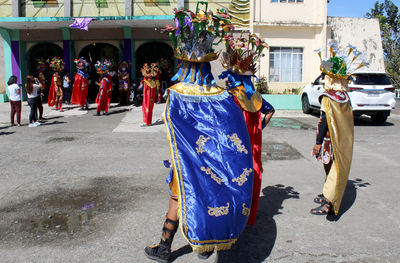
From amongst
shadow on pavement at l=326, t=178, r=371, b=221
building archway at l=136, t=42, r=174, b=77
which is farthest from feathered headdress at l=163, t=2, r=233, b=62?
building archway at l=136, t=42, r=174, b=77

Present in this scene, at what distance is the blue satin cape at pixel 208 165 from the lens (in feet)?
9.95

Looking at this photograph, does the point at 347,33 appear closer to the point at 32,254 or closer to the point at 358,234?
the point at 358,234

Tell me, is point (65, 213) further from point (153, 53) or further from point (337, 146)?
point (153, 53)

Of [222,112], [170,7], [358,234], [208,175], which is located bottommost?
[358,234]

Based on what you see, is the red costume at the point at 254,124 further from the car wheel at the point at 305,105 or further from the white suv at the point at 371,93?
the car wheel at the point at 305,105

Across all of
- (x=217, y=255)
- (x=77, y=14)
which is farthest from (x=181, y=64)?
(x=77, y=14)

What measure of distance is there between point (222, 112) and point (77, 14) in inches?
674

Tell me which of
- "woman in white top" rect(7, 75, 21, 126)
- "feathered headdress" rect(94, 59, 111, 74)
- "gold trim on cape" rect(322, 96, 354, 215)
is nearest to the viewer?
"gold trim on cape" rect(322, 96, 354, 215)

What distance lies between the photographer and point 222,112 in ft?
10.9

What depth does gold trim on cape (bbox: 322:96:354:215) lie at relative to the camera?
450 cm

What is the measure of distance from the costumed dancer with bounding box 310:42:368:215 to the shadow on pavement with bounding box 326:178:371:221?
0.51ft

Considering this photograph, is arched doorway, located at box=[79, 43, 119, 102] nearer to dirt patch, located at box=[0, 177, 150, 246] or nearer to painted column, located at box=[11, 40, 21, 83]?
painted column, located at box=[11, 40, 21, 83]

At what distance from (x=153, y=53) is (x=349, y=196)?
50.3 ft

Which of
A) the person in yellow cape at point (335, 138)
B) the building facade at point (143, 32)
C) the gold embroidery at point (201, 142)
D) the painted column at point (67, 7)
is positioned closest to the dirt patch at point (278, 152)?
the person in yellow cape at point (335, 138)
